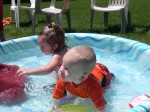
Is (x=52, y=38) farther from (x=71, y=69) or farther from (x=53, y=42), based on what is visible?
(x=71, y=69)

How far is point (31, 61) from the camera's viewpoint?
4.34 metres

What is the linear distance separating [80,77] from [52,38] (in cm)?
77

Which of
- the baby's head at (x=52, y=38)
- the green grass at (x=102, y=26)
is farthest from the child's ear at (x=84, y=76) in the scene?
the green grass at (x=102, y=26)

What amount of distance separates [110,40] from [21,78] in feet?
5.14

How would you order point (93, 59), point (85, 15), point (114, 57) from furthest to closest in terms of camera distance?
1. point (85, 15)
2. point (114, 57)
3. point (93, 59)

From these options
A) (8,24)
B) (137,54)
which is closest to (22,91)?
(137,54)

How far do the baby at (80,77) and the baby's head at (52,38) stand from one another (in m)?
0.52

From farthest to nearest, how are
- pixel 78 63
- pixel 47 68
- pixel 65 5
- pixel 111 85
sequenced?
pixel 65 5, pixel 111 85, pixel 47 68, pixel 78 63

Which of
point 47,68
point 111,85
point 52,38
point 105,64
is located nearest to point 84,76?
point 47,68

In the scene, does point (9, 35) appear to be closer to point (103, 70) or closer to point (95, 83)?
point (103, 70)

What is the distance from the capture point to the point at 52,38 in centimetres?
308

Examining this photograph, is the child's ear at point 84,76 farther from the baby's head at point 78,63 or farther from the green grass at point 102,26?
the green grass at point 102,26

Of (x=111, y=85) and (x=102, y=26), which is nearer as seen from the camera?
(x=111, y=85)

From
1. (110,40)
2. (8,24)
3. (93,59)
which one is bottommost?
(8,24)
